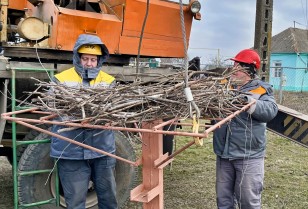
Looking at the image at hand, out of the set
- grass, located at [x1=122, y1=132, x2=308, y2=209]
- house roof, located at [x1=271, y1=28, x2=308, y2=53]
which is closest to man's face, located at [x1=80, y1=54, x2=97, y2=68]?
grass, located at [x1=122, y1=132, x2=308, y2=209]

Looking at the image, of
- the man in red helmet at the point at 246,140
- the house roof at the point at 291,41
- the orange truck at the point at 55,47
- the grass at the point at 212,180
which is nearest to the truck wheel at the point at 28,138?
the orange truck at the point at 55,47

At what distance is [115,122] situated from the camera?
2.43 m

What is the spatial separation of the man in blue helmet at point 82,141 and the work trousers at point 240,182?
1114 millimetres

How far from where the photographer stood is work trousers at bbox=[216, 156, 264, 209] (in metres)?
3.76

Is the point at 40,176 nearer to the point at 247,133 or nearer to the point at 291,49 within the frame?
the point at 247,133

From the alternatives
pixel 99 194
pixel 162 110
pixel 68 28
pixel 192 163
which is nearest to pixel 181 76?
pixel 162 110

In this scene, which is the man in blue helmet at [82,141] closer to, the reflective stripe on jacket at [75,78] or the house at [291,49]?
the reflective stripe on jacket at [75,78]

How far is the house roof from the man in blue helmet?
31.7 meters

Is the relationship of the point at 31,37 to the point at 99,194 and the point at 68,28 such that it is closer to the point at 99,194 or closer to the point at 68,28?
the point at 68,28

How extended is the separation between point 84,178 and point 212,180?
324 cm

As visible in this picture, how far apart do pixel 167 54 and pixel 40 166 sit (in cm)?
207

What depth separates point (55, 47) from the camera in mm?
4488

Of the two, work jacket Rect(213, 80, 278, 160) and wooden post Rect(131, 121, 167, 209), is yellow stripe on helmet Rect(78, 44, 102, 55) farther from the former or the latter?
work jacket Rect(213, 80, 278, 160)

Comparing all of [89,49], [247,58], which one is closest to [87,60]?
[89,49]
